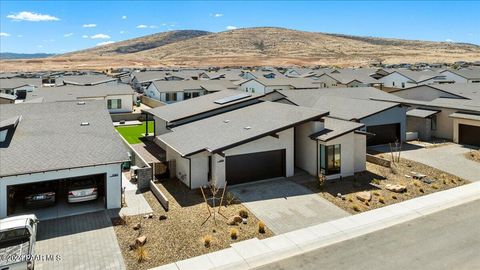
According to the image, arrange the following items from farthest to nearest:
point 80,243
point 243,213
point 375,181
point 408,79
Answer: point 408,79
point 375,181
point 243,213
point 80,243

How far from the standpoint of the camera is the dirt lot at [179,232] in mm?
15438

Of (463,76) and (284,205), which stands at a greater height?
(463,76)

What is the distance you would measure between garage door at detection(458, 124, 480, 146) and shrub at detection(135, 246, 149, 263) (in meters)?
32.9

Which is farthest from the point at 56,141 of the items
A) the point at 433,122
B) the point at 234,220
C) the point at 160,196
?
the point at 433,122

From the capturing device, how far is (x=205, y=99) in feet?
118

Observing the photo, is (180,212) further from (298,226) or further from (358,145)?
(358,145)

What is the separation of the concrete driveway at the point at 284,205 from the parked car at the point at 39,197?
1025 centimetres

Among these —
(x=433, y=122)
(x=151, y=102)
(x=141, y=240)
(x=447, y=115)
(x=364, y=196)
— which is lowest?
(x=141, y=240)

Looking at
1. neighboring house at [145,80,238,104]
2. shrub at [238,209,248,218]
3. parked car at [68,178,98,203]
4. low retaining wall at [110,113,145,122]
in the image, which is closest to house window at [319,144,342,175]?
shrub at [238,209,248,218]

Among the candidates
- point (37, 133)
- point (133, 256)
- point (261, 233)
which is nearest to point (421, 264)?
point (261, 233)

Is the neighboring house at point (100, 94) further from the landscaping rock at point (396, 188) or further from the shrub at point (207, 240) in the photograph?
the landscaping rock at point (396, 188)

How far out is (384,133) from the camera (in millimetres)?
36500

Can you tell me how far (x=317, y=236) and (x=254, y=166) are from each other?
27.7 ft

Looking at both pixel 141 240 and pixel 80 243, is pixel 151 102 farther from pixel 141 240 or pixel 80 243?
pixel 141 240
